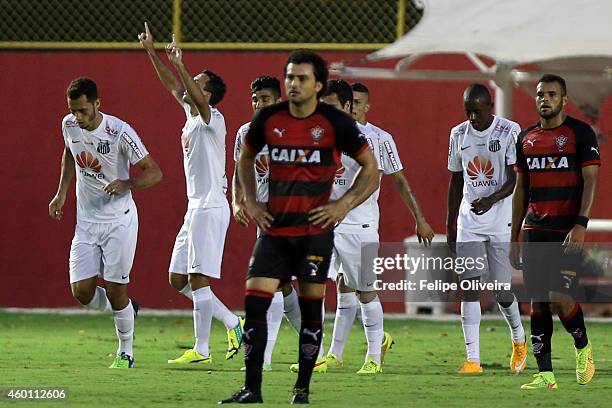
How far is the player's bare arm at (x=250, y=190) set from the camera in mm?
9359

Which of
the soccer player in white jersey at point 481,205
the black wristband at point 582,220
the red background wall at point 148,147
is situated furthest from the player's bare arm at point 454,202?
the red background wall at point 148,147

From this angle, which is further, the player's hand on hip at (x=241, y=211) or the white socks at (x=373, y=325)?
the white socks at (x=373, y=325)

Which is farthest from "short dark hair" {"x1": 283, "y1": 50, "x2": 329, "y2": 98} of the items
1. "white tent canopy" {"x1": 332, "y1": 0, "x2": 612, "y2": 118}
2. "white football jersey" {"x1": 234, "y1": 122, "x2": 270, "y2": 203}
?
"white tent canopy" {"x1": 332, "y1": 0, "x2": 612, "y2": 118}

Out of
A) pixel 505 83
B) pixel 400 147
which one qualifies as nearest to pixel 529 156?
pixel 505 83

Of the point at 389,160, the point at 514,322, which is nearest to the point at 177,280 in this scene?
the point at 389,160

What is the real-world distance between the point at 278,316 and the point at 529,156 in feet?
8.84

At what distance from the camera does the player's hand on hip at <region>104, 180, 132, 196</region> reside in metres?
11.9

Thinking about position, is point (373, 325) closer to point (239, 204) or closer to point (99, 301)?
point (99, 301)

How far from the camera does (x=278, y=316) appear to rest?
488 inches

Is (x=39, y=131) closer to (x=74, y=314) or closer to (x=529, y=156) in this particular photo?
(x=74, y=314)

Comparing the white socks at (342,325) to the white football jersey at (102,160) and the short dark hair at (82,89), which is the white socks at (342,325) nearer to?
the white football jersey at (102,160)

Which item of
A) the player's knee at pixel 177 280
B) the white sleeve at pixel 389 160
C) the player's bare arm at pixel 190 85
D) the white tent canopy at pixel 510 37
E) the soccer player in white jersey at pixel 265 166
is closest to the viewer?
the player's bare arm at pixel 190 85

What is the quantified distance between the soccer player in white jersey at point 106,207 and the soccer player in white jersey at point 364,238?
1569 mm

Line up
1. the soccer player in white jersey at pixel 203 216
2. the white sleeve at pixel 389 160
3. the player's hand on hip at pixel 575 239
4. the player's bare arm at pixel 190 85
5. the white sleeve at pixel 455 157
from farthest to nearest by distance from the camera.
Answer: the soccer player in white jersey at pixel 203 216 < the white sleeve at pixel 455 157 < the white sleeve at pixel 389 160 < the player's bare arm at pixel 190 85 < the player's hand on hip at pixel 575 239
